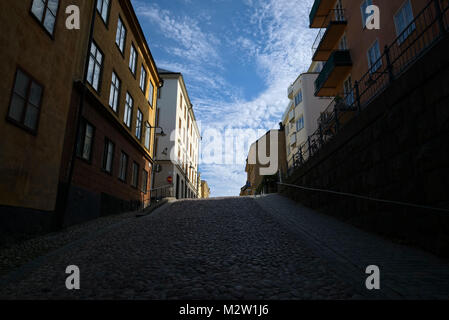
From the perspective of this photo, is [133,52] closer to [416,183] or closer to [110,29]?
[110,29]

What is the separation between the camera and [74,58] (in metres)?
11.4

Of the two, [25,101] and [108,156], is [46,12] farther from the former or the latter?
[108,156]

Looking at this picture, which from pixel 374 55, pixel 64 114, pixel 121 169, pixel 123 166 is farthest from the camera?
pixel 123 166

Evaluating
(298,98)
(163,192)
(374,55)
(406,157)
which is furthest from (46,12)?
(298,98)

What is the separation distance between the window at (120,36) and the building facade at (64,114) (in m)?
0.06

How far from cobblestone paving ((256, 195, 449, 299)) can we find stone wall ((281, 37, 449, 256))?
0.48 m

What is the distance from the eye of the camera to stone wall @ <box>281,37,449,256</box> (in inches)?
223

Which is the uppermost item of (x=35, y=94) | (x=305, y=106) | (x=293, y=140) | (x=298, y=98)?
(x=298, y=98)

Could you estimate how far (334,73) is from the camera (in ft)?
59.5

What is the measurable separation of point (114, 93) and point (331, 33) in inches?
550

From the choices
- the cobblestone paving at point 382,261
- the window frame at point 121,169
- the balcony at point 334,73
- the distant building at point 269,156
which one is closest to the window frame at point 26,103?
the window frame at point 121,169
